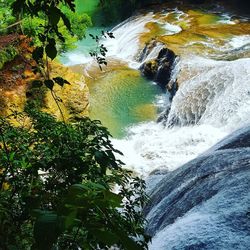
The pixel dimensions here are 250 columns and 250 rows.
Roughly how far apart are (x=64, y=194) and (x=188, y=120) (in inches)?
331

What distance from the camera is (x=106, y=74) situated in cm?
→ 1236

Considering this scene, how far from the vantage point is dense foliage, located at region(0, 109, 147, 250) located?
710 millimetres

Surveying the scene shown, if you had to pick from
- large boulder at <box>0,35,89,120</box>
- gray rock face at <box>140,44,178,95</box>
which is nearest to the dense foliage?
large boulder at <box>0,35,89,120</box>

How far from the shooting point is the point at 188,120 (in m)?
9.11

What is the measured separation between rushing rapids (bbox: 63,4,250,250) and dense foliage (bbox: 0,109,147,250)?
3.42 feet

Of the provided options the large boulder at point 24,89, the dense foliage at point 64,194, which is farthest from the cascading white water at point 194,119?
the dense foliage at point 64,194

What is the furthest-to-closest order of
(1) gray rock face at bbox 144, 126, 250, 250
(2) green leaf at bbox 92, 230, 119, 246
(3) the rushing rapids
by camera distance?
(3) the rushing rapids
(1) gray rock face at bbox 144, 126, 250, 250
(2) green leaf at bbox 92, 230, 119, 246

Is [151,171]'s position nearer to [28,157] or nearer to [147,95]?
[147,95]

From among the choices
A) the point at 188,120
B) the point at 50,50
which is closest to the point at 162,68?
the point at 188,120

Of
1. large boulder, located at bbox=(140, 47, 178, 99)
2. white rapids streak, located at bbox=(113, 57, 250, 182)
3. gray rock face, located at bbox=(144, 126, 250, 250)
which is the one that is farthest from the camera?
large boulder, located at bbox=(140, 47, 178, 99)

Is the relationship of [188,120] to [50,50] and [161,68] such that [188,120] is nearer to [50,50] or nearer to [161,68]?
[161,68]

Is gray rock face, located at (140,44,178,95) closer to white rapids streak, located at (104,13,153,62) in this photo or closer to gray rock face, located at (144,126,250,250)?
white rapids streak, located at (104,13,153,62)

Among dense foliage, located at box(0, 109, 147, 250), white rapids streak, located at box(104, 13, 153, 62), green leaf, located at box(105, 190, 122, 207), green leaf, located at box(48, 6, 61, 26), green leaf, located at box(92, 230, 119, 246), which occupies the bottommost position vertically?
white rapids streak, located at box(104, 13, 153, 62)

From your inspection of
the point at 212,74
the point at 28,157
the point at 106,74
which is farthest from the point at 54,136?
the point at 106,74
